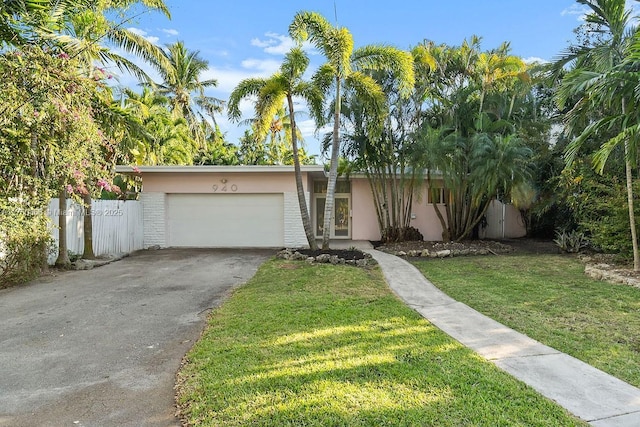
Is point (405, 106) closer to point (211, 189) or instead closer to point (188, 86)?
point (211, 189)

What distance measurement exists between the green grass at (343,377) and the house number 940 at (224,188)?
350 inches

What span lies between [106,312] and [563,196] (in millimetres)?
12148

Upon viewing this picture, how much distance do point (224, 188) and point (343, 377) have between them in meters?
11.6

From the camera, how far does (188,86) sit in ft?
86.2

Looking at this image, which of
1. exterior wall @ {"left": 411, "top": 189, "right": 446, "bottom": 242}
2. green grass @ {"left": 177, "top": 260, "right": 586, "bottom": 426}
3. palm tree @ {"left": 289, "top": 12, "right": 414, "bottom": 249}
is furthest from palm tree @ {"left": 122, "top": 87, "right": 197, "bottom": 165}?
green grass @ {"left": 177, "top": 260, "right": 586, "bottom": 426}

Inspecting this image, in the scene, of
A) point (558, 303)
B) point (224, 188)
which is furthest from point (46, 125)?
point (558, 303)

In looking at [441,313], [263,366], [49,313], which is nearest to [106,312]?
[49,313]

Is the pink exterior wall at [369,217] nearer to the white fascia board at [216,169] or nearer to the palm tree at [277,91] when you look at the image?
the white fascia board at [216,169]

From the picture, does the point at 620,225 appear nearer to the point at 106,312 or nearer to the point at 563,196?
the point at 563,196

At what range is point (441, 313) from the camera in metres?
5.54

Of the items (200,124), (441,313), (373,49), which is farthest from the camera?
(200,124)

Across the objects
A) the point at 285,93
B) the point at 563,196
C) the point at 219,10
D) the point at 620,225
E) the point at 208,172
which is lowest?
the point at 620,225

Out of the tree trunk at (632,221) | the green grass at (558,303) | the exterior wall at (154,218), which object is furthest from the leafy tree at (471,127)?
the exterior wall at (154,218)

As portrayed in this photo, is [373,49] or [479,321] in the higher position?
[373,49]
